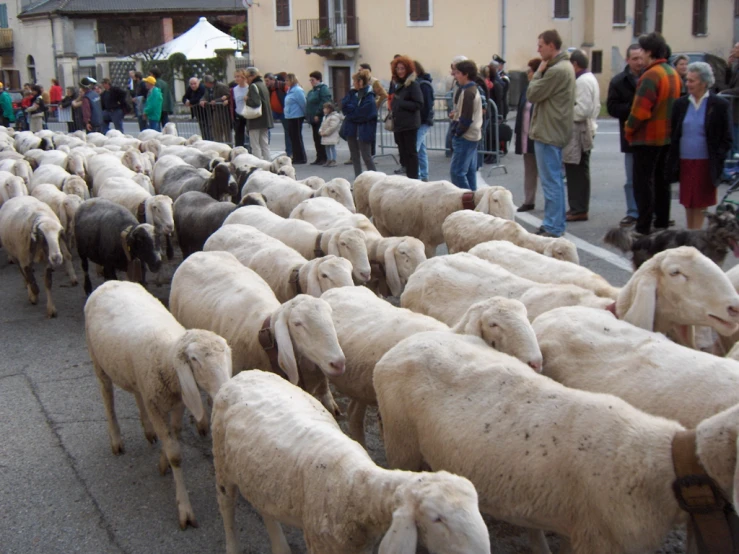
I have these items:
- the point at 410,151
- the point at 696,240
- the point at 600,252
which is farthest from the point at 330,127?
the point at 696,240

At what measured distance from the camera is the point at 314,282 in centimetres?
552

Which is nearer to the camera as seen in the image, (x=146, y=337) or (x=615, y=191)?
(x=146, y=337)

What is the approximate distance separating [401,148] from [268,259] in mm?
5677

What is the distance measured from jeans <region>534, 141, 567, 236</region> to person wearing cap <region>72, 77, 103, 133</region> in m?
13.7

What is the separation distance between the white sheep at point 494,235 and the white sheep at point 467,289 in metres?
0.96

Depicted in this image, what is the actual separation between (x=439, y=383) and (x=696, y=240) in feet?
10.0

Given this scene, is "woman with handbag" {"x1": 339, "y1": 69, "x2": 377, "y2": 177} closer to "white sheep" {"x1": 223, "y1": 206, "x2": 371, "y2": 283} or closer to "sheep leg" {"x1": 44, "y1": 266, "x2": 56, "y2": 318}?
"white sheep" {"x1": 223, "y1": 206, "x2": 371, "y2": 283}

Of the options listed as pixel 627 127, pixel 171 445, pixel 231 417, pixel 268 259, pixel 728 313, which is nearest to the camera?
pixel 231 417

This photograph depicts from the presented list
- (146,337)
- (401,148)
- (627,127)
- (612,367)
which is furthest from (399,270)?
(401,148)

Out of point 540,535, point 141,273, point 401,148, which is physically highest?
point 401,148

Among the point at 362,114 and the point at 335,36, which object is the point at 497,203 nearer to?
the point at 362,114

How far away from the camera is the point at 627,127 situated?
8.49 meters

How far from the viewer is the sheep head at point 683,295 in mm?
4039

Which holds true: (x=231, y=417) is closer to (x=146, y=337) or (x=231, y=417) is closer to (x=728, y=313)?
(x=146, y=337)
